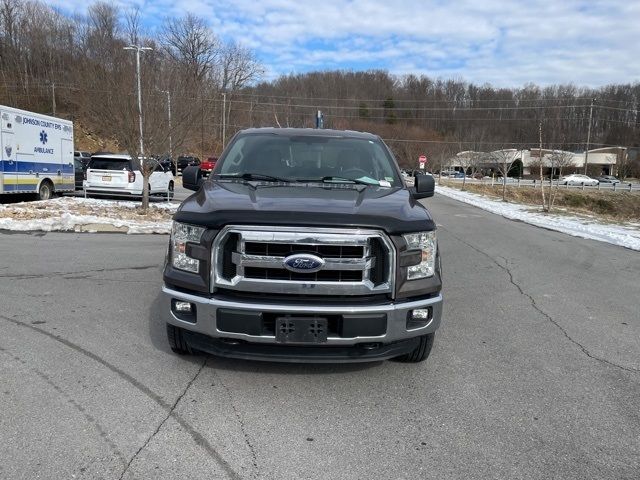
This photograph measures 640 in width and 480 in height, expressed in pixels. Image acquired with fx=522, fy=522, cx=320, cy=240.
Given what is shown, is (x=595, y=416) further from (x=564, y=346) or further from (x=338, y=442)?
(x=338, y=442)

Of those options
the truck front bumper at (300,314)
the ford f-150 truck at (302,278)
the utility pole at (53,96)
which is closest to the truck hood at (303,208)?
the ford f-150 truck at (302,278)

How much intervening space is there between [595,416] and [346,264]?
1.92 m

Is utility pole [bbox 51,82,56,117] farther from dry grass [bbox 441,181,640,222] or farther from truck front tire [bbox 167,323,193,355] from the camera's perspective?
truck front tire [bbox 167,323,193,355]

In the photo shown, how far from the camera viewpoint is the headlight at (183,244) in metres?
3.51

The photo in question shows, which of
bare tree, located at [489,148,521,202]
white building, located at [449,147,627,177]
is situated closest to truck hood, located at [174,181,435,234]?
bare tree, located at [489,148,521,202]

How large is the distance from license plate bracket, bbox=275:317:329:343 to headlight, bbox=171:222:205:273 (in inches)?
27.6

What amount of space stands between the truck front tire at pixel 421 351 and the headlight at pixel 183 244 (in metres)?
1.75

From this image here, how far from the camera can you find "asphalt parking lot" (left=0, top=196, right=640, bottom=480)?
2.82m

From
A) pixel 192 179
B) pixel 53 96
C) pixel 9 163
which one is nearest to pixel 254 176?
pixel 192 179

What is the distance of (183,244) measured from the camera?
11.7 ft

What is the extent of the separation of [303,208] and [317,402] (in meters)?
1.30

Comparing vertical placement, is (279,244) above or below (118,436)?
above

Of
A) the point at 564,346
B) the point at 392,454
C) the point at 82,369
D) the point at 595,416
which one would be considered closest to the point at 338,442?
the point at 392,454

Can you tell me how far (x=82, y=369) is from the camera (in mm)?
A: 3900
